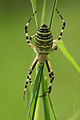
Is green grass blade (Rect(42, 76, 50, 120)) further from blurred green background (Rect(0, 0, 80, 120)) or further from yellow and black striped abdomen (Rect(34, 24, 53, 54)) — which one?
blurred green background (Rect(0, 0, 80, 120))

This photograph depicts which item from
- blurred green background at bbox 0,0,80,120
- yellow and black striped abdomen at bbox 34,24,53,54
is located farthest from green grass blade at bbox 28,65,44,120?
blurred green background at bbox 0,0,80,120

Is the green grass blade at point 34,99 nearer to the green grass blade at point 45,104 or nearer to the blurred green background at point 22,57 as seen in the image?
the green grass blade at point 45,104

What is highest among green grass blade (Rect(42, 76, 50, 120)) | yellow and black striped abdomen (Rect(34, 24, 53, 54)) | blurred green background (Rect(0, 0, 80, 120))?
blurred green background (Rect(0, 0, 80, 120))

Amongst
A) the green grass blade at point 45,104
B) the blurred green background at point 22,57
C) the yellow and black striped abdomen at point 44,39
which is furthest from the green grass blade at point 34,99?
the blurred green background at point 22,57

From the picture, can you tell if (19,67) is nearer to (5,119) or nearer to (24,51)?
(24,51)

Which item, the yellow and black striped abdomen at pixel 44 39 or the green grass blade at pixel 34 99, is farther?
the yellow and black striped abdomen at pixel 44 39

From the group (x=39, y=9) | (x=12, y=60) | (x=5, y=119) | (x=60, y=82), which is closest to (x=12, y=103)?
(x=5, y=119)

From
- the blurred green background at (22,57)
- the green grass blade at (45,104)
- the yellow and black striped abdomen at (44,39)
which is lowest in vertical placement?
the green grass blade at (45,104)
